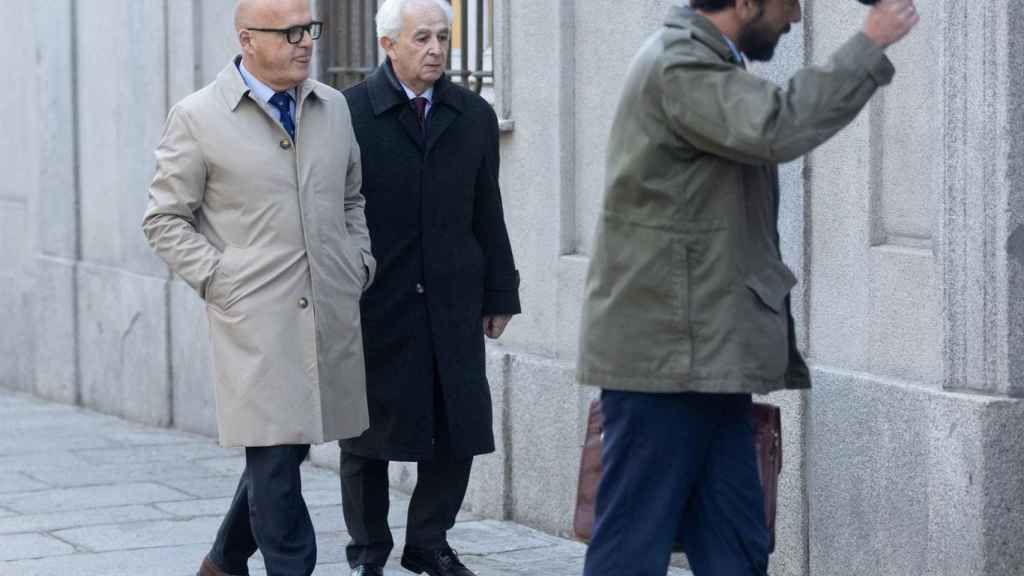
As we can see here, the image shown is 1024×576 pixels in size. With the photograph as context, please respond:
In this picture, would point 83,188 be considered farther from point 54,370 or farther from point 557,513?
point 557,513

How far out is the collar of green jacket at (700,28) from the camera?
13.6 feet

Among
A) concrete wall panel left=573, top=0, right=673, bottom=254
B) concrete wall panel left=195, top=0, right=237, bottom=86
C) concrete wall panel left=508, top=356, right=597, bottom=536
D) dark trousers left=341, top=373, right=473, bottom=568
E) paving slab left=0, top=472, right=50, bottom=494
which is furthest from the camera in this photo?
concrete wall panel left=195, top=0, right=237, bottom=86

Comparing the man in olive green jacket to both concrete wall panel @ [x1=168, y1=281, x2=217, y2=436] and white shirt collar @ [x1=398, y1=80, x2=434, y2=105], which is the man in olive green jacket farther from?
concrete wall panel @ [x1=168, y1=281, x2=217, y2=436]

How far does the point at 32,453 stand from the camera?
32.6 feet

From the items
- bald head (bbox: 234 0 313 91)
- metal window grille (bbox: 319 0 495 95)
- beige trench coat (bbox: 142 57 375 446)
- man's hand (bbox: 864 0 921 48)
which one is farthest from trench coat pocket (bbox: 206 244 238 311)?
metal window grille (bbox: 319 0 495 95)

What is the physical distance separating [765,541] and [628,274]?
639 mm

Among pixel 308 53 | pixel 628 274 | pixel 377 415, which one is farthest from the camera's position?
pixel 377 415

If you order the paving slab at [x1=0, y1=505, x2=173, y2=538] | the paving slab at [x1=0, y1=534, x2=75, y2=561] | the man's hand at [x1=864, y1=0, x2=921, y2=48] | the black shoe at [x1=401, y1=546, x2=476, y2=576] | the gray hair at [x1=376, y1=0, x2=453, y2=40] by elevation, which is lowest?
the paving slab at [x1=0, y1=534, x2=75, y2=561]

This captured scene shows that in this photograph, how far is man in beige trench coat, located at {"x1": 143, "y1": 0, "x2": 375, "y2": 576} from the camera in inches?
224

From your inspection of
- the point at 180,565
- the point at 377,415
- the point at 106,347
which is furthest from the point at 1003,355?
the point at 106,347

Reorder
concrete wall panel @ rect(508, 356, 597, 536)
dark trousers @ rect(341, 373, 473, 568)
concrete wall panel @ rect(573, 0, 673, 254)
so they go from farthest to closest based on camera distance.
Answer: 1. concrete wall panel @ rect(508, 356, 597, 536)
2. concrete wall panel @ rect(573, 0, 673, 254)
3. dark trousers @ rect(341, 373, 473, 568)

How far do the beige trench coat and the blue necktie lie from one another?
1.4 inches

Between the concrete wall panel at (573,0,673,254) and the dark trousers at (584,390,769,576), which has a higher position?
the concrete wall panel at (573,0,673,254)

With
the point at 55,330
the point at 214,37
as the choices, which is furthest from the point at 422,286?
the point at 55,330
